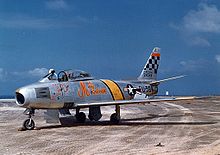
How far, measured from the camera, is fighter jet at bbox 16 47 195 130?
15.0 meters

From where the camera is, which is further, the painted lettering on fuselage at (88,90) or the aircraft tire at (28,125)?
the painted lettering on fuselage at (88,90)

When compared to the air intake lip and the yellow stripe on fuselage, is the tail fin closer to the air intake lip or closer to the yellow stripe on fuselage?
the yellow stripe on fuselage

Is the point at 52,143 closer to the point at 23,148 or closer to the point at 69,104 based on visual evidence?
the point at 23,148

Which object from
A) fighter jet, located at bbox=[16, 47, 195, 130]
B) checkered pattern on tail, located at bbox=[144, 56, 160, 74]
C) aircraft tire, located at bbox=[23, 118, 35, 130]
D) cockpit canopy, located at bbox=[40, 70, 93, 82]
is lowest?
aircraft tire, located at bbox=[23, 118, 35, 130]

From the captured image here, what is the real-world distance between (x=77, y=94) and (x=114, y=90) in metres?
2.80

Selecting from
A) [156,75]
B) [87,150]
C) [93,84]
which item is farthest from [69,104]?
[156,75]

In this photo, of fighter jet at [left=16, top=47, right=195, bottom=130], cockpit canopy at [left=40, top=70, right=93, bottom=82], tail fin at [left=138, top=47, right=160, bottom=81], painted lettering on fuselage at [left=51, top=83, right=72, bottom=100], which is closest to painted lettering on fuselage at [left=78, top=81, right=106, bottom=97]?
fighter jet at [left=16, top=47, right=195, bottom=130]

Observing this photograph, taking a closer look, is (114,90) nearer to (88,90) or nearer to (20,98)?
(88,90)

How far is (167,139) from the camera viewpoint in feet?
37.2

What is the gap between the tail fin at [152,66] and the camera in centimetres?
2350

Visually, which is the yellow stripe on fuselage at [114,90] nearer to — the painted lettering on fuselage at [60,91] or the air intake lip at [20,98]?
the painted lettering on fuselage at [60,91]

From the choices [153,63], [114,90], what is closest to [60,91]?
[114,90]

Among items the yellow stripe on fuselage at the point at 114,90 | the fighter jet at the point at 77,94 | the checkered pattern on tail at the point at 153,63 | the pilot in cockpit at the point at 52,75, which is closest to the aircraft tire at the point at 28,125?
the fighter jet at the point at 77,94

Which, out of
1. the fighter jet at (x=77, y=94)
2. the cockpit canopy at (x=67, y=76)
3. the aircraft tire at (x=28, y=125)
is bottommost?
the aircraft tire at (x=28, y=125)
